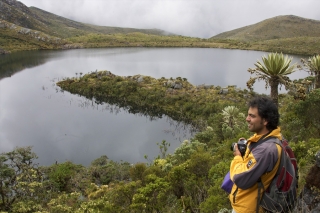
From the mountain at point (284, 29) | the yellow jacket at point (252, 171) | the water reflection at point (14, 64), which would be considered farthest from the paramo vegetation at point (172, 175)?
the mountain at point (284, 29)

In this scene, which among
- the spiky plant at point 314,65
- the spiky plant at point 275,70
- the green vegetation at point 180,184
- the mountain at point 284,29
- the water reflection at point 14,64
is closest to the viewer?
the green vegetation at point 180,184

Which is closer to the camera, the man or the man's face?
the man

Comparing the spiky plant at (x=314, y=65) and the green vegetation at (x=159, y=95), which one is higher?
the spiky plant at (x=314, y=65)

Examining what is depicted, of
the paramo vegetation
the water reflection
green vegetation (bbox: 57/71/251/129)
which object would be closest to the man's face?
the paramo vegetation

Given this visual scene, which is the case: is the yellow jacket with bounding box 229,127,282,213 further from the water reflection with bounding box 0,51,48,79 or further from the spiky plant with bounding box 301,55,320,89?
the water reflection with bounding box 0,51,48,79

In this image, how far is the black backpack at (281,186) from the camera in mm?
2377

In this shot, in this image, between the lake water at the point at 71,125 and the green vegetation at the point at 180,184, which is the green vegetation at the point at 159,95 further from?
the green vegetation at the point at 180,184

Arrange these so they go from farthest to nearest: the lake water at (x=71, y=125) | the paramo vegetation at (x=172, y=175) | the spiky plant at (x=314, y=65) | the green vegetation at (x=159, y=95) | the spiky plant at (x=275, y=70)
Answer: the green vegetation at (x=159, y=95) < the lake water at (x=71, y=125) < the spiky plant at (x=314, y=65) < the spiky plant at (x=275, y=70) < the paramo vegetation at (x=172, y=175)

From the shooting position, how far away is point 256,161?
7.70 feet

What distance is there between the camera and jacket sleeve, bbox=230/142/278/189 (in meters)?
2.30

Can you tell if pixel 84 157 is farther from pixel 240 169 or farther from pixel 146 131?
pixel 240 169

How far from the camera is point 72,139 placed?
63.1ft

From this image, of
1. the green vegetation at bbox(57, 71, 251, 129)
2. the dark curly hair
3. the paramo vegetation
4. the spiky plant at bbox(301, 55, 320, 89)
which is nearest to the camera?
the dark curly hair

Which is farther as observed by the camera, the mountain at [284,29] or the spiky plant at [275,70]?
the mountain at [284,29]
